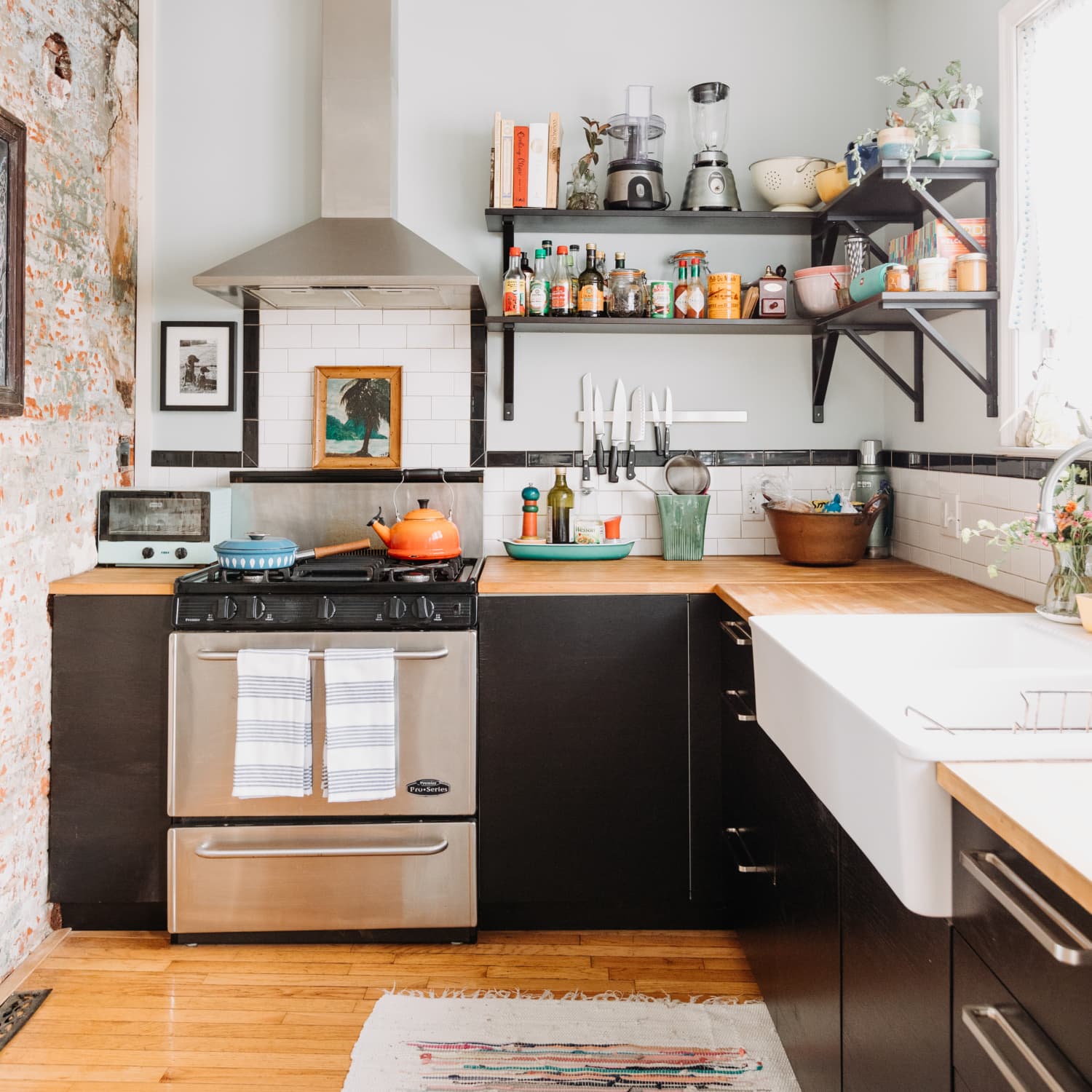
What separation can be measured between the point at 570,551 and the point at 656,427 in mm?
556

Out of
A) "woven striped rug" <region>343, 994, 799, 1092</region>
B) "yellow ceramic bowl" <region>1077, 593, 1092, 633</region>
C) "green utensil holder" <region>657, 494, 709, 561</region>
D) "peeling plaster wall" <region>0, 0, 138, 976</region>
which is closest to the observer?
"yellow ceramic bowl" <region>1077, 593, 1092, 633</region>

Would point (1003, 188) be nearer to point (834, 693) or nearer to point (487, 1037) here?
point (834, 693)

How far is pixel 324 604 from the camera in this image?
8.11ft

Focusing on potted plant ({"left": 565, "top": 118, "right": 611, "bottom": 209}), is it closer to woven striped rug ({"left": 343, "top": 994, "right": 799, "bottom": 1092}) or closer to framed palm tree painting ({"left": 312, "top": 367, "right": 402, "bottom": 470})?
framed palm tree painting ({"left": 312, "top": 367, "right": 402, "bottom": 470})

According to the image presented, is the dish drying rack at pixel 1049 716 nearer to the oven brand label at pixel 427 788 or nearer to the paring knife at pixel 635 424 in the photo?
the oven brand label at pixel 427 788

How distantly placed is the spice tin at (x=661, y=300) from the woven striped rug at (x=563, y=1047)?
6.18 ft

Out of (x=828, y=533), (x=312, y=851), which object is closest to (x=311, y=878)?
(x=312, y=851)

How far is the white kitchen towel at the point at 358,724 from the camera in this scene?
2.44 metres

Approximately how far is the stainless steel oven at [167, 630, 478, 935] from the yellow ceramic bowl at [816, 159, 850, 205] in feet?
5.43

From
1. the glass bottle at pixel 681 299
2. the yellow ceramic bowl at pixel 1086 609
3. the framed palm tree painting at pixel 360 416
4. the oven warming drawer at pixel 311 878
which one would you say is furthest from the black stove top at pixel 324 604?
the yellow ceramic bowl at pixel 1086 609

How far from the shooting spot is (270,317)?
10.5 ft

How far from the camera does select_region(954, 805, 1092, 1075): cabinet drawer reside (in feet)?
2.86

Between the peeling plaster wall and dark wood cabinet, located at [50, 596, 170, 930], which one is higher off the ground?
the peeling plaster wall

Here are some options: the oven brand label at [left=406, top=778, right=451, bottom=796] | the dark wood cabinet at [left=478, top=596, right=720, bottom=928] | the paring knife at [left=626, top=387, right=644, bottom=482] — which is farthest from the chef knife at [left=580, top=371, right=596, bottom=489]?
the oven brand label at [left=406, top=778, right=451, bottom=796]
